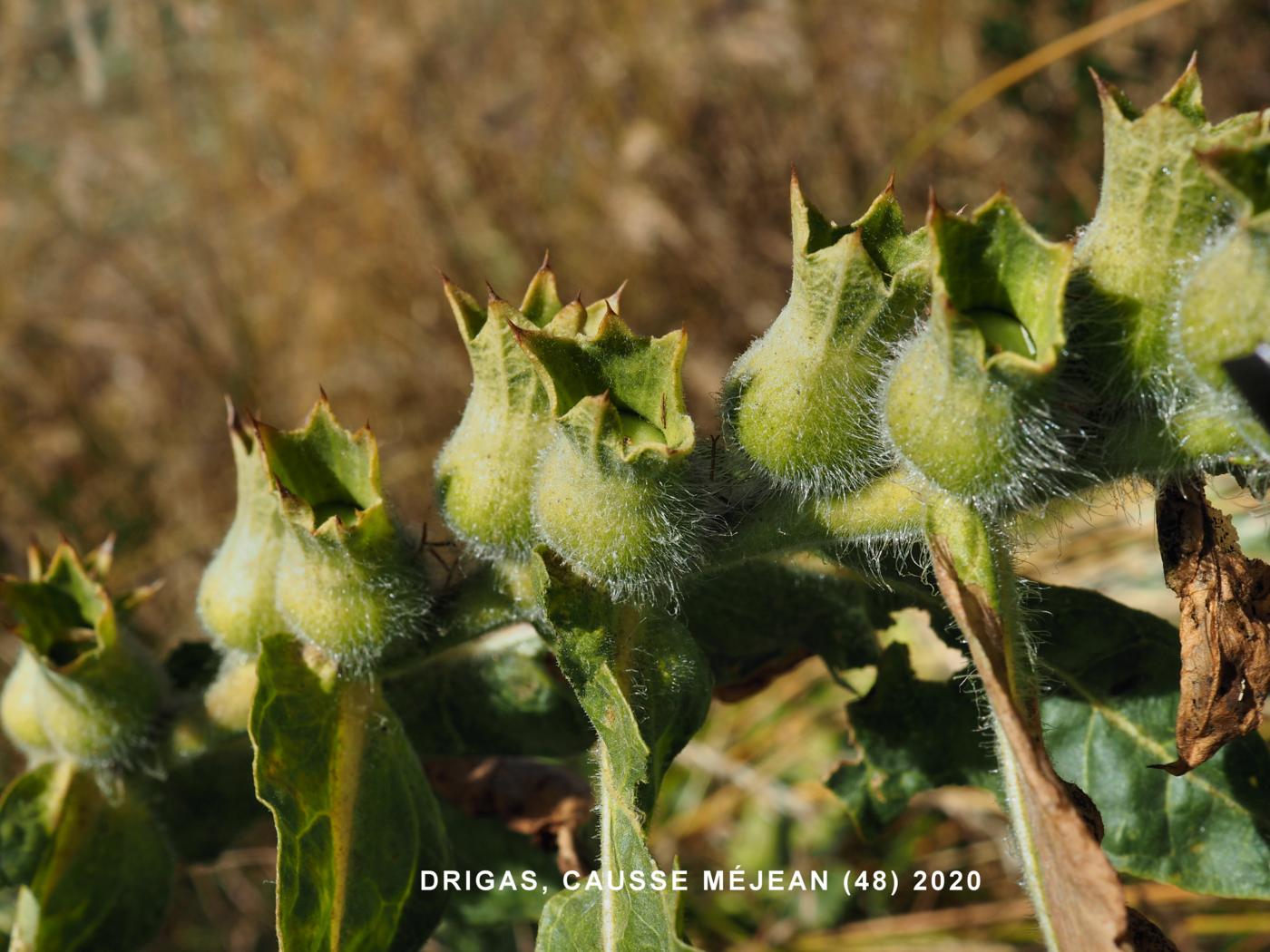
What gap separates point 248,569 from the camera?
73.2 inches

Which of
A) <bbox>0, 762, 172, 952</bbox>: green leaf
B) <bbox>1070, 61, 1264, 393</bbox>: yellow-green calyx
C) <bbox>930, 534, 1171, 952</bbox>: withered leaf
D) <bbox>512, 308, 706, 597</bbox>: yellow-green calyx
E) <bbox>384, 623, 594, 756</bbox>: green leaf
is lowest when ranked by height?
<bbox>0, 762, 172, 952</bbox>: green leaf

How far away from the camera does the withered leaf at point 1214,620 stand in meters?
1.45

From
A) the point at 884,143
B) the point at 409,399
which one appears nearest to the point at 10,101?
the point at 409,399

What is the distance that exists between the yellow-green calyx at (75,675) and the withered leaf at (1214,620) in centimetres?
168

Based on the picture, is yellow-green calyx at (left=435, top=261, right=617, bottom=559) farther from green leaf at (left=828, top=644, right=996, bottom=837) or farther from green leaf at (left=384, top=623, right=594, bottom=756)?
green leaf at (left=828, top=644, right=996, bottom=837)

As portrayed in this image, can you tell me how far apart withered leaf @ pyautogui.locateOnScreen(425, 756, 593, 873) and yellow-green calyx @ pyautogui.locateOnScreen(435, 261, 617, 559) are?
3.10ft

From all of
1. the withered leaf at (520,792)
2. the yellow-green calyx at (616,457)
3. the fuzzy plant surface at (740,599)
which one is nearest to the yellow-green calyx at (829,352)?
the fuzzy plant surface at (740,599)

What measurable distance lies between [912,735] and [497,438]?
1056 millimetres

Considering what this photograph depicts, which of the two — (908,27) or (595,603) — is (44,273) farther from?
(595,603)

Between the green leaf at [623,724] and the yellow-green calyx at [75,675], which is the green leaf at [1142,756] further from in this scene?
the yellow-green calyx at [75,675]

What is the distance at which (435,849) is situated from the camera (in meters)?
1.94

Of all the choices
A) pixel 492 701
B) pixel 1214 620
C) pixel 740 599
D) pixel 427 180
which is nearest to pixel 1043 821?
pixel 1214 620

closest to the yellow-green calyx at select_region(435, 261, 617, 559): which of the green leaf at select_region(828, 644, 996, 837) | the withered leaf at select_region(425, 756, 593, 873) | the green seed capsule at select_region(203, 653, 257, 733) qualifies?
the green seed capsule at select_region(203, 653, 257, 733)

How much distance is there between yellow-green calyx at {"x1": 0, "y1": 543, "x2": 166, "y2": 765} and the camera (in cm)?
195
